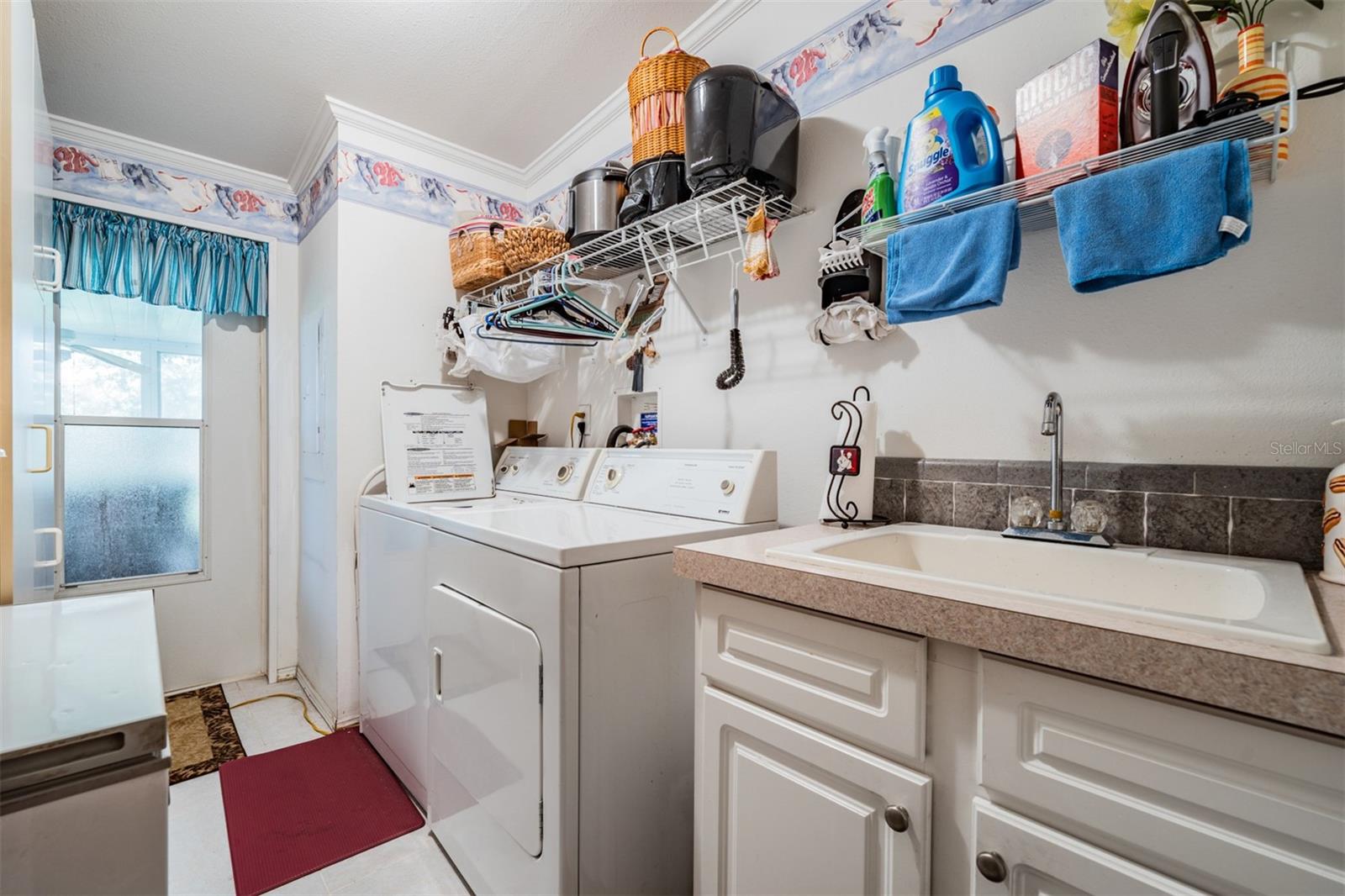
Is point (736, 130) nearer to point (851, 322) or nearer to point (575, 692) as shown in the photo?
point (851, 322)

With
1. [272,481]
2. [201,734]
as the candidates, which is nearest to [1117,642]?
[201,734]

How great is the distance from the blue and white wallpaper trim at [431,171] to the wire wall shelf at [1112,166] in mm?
544

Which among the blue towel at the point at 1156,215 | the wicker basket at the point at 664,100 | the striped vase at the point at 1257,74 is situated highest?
the wicker basket at the point at 664,100

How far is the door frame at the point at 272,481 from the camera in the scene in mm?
3076

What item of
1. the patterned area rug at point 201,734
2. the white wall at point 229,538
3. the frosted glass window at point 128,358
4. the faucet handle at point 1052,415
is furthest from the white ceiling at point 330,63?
the patterned area rug at point 201,734

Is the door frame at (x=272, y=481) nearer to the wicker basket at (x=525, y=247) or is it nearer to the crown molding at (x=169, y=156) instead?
the crown molding at (x=169, y=156)

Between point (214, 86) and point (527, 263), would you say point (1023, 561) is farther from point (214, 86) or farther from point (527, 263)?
point (214, 86)

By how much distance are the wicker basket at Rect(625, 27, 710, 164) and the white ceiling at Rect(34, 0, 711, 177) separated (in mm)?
303

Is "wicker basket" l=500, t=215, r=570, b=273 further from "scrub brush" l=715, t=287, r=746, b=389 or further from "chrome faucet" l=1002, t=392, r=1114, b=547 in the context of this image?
"chrome faucet" l=1002, t=392, r=1114, b=547

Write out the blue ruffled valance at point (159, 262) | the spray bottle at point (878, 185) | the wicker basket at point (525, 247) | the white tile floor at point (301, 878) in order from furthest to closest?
the blue ruffled valance at point (159, 262) < the wicker basket at point (525, 247) < the white tile floor at point (301, 878) < the spray bottle at point (878, 185)

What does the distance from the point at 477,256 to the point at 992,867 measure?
2606mm

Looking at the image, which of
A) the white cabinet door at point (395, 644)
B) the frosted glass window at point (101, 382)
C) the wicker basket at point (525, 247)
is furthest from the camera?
the frosted glass window at point (101, 382)

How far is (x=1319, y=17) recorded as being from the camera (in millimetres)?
978

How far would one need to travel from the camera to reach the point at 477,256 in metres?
2.53
